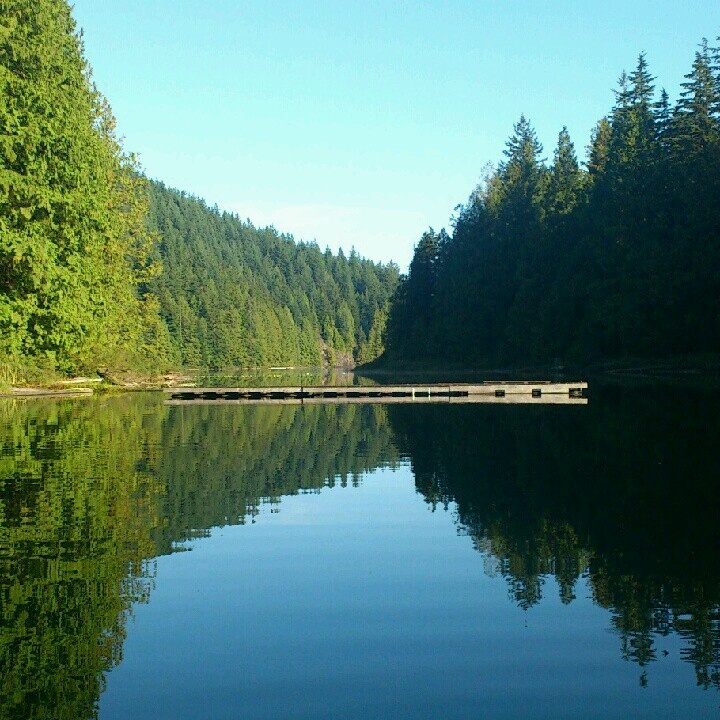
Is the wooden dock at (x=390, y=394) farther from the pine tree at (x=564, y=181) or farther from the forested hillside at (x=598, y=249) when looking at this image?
the pine tree at (x=564, y=181)

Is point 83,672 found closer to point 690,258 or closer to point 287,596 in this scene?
point 287,596

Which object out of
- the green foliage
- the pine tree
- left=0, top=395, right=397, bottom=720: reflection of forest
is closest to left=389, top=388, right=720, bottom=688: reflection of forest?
left=0, top=395, right=397, bottom=720: reflection of forest

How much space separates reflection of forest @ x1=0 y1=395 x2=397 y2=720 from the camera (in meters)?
9.31

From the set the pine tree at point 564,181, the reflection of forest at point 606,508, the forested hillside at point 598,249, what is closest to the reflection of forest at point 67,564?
the reflection of forest at point 606,508

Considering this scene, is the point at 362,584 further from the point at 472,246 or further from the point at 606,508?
the point at 472,246

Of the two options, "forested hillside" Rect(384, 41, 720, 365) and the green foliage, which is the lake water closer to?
the green foliage

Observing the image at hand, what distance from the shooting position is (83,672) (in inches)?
350

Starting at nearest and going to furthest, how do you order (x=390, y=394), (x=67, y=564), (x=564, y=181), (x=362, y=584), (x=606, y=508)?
1. (x=362, y=584)
2. (x=67, y=564)
3. (x=606, y=508)
4. (x=390, y=394)
5. (x=564, y=181)

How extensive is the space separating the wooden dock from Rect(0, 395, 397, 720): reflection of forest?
13142mm

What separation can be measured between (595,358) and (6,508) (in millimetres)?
71984

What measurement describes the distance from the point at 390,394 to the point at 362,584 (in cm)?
4593

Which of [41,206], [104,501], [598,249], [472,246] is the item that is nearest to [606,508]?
[104,501]

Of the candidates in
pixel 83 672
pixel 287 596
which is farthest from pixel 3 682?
pixel 287 596

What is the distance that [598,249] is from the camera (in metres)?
83.9
